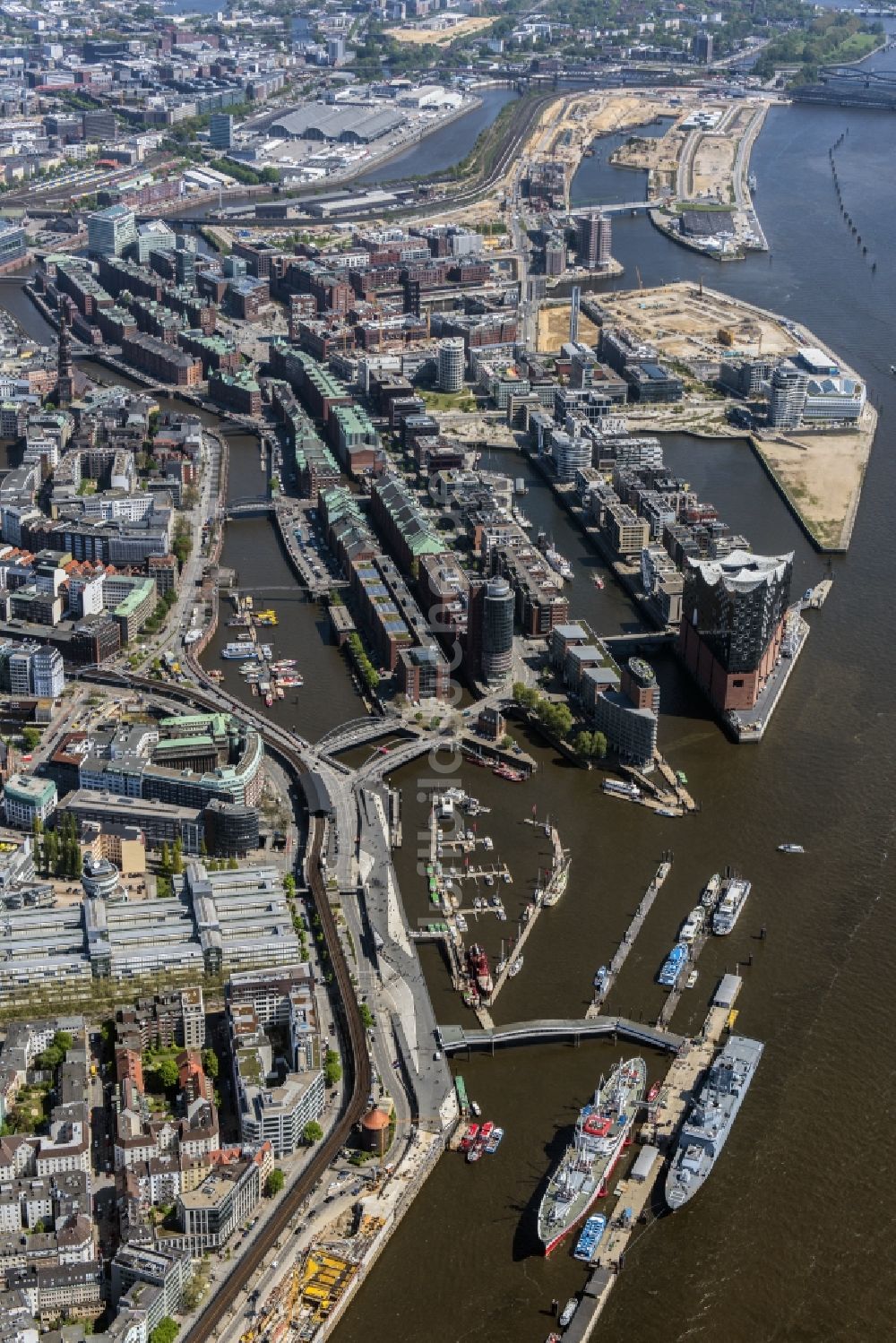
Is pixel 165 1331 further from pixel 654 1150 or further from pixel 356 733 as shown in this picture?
pixel 356 733

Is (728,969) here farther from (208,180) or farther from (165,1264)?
(208,180)

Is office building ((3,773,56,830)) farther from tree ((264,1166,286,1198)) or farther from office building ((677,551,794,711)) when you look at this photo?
office building ((677,551,794,711))

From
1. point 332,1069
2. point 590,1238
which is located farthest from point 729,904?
point 590,1238

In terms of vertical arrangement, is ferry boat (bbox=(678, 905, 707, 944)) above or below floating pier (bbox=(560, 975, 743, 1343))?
below

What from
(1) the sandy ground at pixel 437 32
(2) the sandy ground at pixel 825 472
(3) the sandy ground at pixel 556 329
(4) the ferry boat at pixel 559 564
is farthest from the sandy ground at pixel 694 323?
(1) the sandy ground at pixel 437 32

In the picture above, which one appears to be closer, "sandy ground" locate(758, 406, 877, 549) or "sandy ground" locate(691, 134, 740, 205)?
"sandy ground" locate(758, 406, 877, 549)

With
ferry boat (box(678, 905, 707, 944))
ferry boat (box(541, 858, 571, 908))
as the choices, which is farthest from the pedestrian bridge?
ferry boat (box(541, 858, 571, 908))

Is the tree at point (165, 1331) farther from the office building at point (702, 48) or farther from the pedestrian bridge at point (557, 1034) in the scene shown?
the office building at point (702, 48)

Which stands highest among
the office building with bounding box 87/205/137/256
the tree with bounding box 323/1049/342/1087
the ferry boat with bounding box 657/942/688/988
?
the tree with bounding box 323/1049/342/1087
